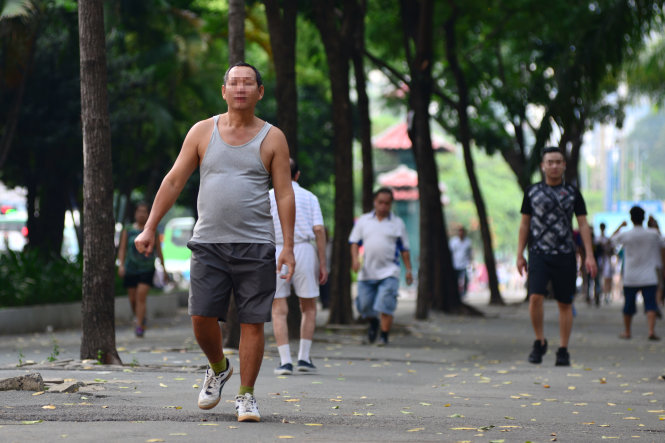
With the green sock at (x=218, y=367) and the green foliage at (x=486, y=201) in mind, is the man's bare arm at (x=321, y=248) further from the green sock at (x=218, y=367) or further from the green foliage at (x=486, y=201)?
the green foliage at (x=486, y=201)

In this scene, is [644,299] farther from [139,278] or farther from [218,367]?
[218,367]

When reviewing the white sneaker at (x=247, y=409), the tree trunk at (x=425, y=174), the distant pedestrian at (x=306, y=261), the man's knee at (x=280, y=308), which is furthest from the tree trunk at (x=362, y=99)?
the white sneaker at (x=247, y=409)

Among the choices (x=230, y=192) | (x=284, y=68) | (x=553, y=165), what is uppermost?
(x=284, y=68)

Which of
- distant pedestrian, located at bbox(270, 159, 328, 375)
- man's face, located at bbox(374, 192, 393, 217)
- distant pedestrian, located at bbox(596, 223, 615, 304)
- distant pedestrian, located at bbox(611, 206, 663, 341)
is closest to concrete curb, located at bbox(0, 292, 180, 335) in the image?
man's face, located at bbox(374, 192, 393, 217)

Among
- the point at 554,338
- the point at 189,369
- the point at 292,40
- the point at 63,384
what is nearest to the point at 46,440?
the point at 63,384

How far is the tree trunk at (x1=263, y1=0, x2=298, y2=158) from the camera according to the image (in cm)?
1443

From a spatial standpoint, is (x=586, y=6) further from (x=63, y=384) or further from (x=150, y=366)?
(x=63, y=384)

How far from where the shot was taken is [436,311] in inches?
941

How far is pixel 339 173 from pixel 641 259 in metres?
4.41

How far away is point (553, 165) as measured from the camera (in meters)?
11.5

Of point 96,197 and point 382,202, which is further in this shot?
point 382,202

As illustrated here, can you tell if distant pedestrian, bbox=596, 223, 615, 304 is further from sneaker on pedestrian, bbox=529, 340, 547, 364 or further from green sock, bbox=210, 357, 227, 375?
green sock, bbox=210, 357, 227, 375

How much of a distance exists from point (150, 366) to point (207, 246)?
3.77 metres

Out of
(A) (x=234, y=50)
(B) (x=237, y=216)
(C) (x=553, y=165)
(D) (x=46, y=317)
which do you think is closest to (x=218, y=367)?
(B) (x=237, y=216)
